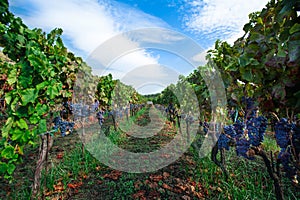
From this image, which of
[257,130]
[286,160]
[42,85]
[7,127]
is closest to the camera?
[286,160]

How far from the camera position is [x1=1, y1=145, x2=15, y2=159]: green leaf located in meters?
2.74

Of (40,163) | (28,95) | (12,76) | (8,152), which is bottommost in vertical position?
(40,163)

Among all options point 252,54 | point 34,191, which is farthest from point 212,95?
point 34,191

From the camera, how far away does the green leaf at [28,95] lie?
110 inches

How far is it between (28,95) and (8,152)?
33.1 inches

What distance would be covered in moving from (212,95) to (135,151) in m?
3.53

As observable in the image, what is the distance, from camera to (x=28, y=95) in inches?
112

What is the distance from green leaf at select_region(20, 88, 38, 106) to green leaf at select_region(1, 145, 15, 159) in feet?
2.13

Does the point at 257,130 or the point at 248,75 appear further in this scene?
the point at 257,130

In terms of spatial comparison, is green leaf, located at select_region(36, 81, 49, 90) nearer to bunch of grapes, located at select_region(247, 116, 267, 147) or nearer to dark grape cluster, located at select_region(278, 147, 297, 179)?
bunch of grapes, located at select_region(247, 116, 267, 147)

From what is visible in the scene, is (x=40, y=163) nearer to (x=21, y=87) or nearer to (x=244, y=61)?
(x=21, y=87)

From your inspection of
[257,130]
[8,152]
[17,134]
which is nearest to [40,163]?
[8,152]

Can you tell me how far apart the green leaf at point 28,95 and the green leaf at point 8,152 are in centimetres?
65

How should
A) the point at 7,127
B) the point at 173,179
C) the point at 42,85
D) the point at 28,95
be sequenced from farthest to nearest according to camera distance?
the point at 173,179 → the point at 42,85 → the point at 28,95 → the point at 7,127
